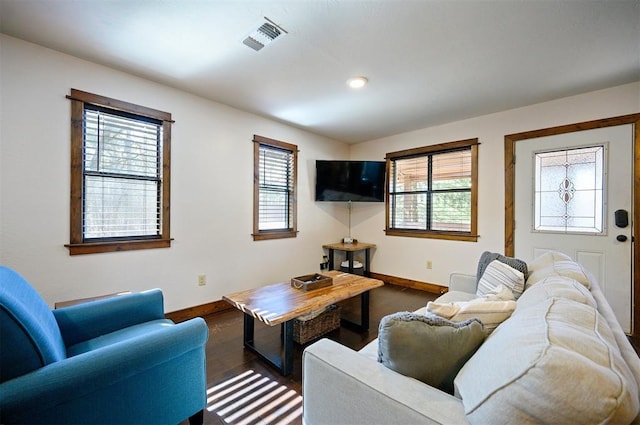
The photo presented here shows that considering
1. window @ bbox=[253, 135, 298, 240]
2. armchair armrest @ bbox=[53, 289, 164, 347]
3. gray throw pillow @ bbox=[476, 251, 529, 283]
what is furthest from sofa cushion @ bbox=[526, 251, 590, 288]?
window @ bbox=[253, 135, 298, 240]

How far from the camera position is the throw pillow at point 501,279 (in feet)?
5.22

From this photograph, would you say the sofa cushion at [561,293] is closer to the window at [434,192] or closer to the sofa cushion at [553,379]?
the sofa cushion at [553,379]

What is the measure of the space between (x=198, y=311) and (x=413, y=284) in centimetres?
303

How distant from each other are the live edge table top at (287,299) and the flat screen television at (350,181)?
195 centimetres

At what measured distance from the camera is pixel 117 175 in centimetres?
242

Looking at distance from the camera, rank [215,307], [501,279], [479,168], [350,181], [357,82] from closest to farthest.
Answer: [501,279] → [357,82] → [215,307] → [479,168] → [350,181]

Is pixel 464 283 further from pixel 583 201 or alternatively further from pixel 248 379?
pixel 248 379

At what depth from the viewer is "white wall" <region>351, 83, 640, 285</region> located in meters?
2.74

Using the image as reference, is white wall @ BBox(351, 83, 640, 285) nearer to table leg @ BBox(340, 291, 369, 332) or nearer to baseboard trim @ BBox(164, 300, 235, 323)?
table leg @ BBox(340, 291, 369, 332)

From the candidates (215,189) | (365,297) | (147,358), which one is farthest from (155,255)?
(365,297)

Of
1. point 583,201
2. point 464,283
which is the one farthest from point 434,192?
point 464,283

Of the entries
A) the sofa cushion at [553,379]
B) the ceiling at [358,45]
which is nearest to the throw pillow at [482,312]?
the sofa cushion at [553,379]

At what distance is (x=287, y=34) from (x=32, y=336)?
2127mm

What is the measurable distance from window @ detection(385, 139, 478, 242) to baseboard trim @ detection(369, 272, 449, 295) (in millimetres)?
717
